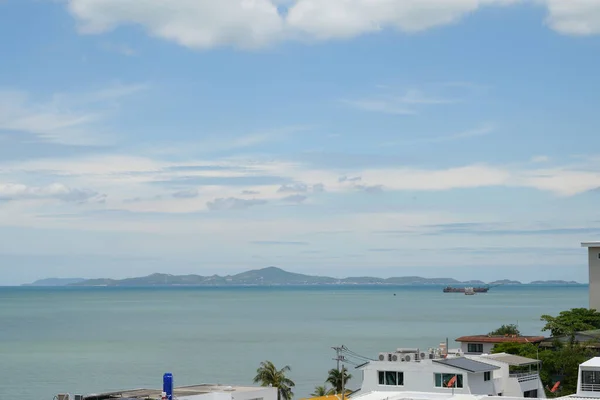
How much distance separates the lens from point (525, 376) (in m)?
58.1

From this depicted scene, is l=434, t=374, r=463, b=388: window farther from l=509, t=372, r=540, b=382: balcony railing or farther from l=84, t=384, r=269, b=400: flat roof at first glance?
l=84, t=384, r=269, b=400: flat roof

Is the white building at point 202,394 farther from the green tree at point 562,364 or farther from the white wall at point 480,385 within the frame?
the green tree at point 562,364

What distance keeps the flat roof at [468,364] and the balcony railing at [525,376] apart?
225 centimetres

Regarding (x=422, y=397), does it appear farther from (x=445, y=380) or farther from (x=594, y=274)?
(x=594, y=274)

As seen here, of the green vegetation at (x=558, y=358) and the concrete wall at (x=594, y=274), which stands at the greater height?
the concrete wall at (x=594, y=274)

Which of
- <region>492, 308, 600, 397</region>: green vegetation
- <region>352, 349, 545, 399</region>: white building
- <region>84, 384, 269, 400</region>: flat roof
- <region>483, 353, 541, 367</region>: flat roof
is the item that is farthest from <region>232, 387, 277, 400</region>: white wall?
<region>492, 308, 600, 397</region>: green vegetation

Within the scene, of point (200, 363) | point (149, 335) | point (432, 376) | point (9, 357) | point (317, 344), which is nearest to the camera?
point (432, 376)

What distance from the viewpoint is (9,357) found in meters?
142

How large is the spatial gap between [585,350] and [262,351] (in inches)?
3396

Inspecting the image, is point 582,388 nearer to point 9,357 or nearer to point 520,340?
point 520,340

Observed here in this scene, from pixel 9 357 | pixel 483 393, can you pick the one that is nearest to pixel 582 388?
pixel 483 393

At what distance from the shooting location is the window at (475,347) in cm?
7594

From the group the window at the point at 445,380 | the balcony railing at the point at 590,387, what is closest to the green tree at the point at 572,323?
the window at the point at 445,380

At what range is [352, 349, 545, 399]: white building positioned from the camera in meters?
53.0
